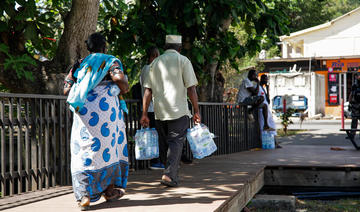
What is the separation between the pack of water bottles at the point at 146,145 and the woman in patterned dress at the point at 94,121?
1.45m

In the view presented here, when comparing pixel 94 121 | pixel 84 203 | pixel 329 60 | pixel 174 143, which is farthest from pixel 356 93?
pixel 329 60

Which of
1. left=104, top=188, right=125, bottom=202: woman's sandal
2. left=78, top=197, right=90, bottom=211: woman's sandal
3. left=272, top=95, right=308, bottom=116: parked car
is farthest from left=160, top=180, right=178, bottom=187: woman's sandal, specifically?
left=272, top=95, right=308, bottom=116: parked car

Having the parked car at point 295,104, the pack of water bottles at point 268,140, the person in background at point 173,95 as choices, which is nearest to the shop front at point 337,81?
the parked car at point 295,104

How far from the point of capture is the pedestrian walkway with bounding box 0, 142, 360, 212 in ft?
16.0

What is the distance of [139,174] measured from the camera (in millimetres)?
7406

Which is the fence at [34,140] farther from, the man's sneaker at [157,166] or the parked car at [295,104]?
the parked car at [295,104]

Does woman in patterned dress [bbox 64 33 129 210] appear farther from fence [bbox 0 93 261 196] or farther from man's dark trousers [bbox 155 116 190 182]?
man's dark trousers [bbox 155 116 190 182]

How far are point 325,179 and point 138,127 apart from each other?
10.2 feet

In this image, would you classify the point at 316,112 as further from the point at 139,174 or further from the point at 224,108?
the point at 139,174

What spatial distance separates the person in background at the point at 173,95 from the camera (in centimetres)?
588

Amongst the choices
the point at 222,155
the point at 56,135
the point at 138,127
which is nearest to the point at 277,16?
the point at 222,155

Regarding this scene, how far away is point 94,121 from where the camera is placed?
471 centimetres

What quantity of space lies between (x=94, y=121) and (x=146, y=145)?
1.76m

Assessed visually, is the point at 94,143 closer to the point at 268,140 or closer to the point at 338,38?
the point at 268,140
